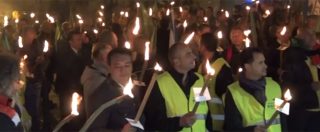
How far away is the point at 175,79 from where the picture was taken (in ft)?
18.1

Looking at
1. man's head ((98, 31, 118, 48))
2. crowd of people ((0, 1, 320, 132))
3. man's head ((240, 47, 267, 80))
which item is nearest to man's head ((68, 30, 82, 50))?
crowd of people ((0, 1, 320, 132))

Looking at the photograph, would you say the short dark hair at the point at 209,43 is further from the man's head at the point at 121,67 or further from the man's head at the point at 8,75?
the man's head at the point at 8,75

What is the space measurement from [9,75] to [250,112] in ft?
7.58

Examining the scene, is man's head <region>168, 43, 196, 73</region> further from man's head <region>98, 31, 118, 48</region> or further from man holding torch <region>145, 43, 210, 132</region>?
man's head <region>98, 31, 118, 48</region>

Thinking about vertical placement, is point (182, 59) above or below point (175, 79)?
above

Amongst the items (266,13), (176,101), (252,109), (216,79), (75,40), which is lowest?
(252,109)

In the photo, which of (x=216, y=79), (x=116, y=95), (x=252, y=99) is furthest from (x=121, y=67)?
(x=216, y=79)

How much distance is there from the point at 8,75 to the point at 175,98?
6.27 feet

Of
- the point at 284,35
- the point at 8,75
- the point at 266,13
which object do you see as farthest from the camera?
the point at 266,13

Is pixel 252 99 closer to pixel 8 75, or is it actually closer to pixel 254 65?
pixel 254 65

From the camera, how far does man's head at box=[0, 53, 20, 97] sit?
3.76 metres

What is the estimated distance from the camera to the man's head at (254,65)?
564 cm

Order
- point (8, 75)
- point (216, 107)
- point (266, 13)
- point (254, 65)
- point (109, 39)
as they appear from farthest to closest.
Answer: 1. point (266, 13)
2. point (109, 39)
3. point (216, 107)
4. point (254, 65)
5. point (8, 75)

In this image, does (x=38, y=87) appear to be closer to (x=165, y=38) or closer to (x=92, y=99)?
(x=165, y=38)
